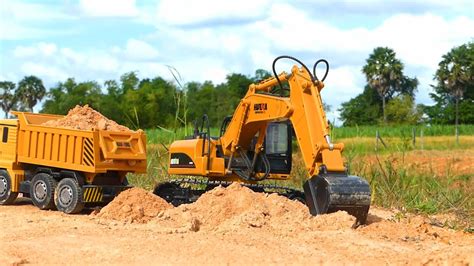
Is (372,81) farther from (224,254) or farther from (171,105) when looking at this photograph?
(224,254)

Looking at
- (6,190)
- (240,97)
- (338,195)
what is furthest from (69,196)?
Answer: (240,97)

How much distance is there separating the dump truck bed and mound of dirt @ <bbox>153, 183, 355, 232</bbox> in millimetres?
2206

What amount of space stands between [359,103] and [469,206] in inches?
2941

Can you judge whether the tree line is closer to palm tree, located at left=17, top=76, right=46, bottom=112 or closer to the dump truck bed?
palm tree, located at left=17, top=76, right=46, bottom=112

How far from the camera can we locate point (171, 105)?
193ft

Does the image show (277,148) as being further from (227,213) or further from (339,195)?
(339,195)

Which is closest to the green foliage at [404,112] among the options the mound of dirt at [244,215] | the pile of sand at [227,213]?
the pile of sand at [227,213]

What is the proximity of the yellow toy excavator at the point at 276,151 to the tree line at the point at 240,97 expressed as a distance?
127 feet

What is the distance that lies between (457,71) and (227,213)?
67.1 m

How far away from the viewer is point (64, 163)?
14.6 meters

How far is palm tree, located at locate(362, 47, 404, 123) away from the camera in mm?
86375

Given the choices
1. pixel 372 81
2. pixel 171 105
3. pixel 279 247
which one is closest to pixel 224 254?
pixel 279 247

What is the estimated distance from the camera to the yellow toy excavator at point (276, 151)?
12000mm

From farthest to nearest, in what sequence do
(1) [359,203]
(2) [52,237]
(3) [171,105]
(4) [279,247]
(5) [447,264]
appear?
(3) [171,105] → (1) [359,203] → (2) [52,237] → (4) [279,247] → (5) [447,264]
